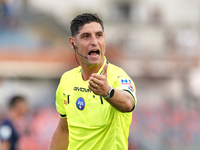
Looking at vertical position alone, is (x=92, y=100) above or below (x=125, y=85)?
below

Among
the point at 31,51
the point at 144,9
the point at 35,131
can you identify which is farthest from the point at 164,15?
the point at 35,131

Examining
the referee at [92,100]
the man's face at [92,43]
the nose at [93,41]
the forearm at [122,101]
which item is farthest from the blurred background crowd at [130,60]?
the forearm at [122,101]

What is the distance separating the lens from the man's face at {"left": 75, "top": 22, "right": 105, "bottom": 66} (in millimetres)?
3471

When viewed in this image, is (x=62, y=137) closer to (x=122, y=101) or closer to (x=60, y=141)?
(x=60, y=141)

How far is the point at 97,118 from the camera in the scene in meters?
3.34

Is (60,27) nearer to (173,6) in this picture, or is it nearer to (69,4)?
(69,4)

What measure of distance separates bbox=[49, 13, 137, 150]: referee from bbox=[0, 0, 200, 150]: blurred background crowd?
29.1ft

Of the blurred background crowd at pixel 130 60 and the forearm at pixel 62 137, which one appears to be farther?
the blurred background crowd at pixel 130 60

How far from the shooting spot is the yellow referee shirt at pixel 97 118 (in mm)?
3287

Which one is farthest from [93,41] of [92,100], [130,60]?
[130,60]

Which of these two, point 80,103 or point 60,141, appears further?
point 60,141

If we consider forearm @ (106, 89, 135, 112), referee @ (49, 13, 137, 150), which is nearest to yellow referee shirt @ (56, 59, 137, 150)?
referee @ (49, 13, 137, 150)

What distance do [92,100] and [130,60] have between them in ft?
40.1

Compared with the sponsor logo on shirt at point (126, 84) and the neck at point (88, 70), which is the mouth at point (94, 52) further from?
the sponsor logo on shirt at point (126, 84)
